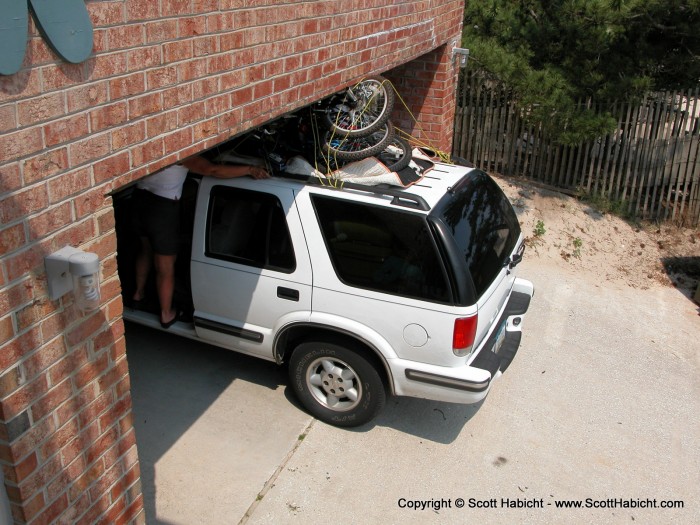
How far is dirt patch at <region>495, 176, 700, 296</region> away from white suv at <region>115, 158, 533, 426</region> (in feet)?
11.2

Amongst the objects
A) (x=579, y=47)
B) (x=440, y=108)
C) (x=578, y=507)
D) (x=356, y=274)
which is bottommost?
(x=578, y=507)

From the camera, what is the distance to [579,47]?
29.6ft

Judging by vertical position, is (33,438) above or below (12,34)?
below

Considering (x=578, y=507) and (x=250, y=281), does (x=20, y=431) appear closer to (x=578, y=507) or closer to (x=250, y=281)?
(x=250, y=281)

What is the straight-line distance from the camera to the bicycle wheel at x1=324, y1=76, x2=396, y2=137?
560cm

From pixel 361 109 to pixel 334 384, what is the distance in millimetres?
2238

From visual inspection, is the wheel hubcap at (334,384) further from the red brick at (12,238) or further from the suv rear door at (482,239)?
the red brick at (12,238)

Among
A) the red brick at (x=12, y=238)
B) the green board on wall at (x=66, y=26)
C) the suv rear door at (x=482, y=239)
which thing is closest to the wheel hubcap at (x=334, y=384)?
the suv rear door at (x=482, y=239)

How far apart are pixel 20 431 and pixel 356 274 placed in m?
2.59

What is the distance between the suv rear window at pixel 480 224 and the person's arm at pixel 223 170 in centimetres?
130

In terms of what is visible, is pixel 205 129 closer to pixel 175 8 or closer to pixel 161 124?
pixel 161 124

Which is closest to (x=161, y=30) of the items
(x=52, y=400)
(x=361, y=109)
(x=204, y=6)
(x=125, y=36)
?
(x=125, y=36)

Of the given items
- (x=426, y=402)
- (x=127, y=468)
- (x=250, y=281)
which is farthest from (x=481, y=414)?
(x=127, y=468)

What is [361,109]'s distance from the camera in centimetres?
586
